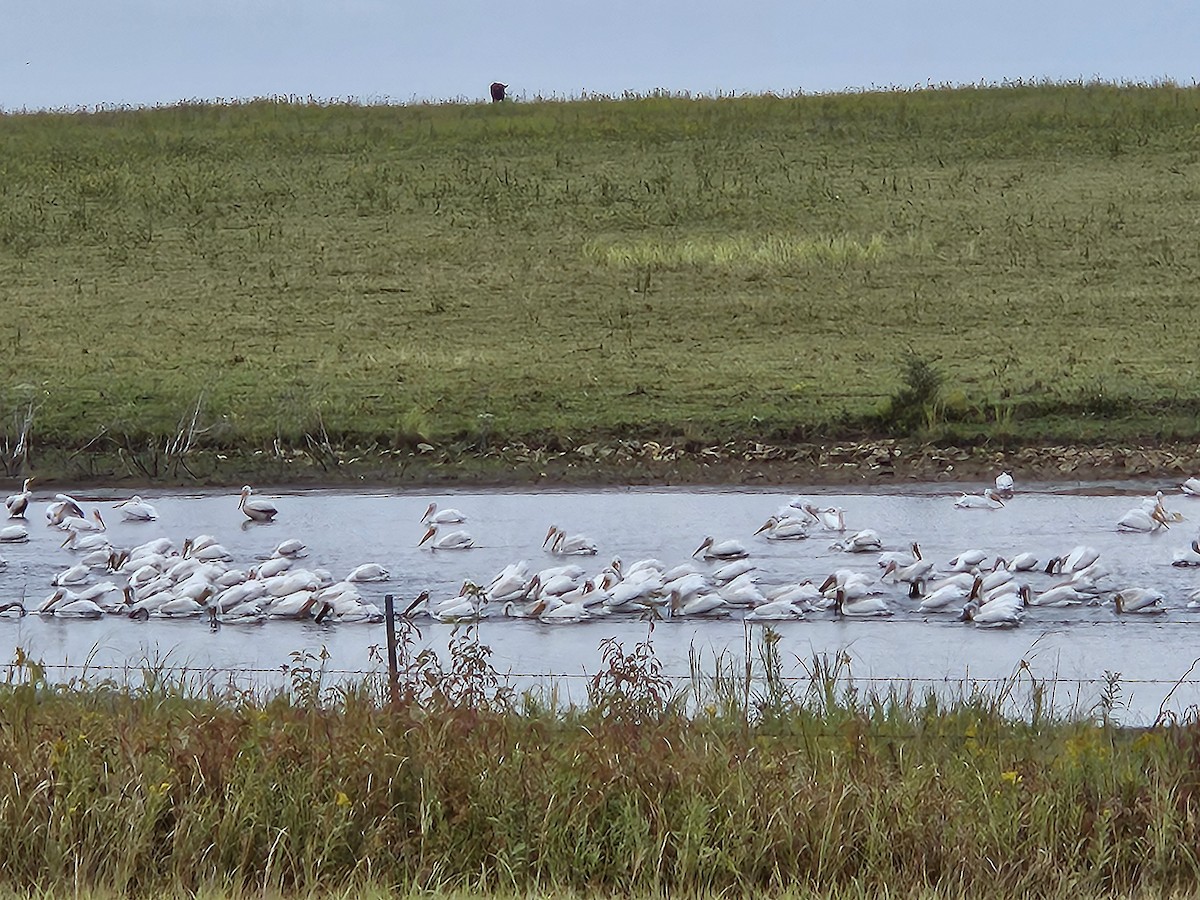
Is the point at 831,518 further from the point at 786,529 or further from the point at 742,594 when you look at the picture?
the point at 742,594

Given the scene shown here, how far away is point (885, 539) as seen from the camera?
15.3 metres

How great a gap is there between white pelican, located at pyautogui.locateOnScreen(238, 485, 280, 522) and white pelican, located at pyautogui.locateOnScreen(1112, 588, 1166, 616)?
8218 mm

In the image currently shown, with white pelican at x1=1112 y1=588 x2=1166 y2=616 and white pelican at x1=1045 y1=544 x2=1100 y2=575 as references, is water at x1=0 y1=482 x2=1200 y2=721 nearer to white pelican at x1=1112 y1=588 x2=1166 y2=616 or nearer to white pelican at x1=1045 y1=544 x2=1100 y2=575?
white pelican at x1=1112 y1=588 x2=1166 y2=616

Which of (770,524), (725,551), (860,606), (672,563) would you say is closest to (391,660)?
(860,606)

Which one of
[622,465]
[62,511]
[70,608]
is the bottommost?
[70,608]

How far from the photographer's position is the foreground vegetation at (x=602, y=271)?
66.5 ft

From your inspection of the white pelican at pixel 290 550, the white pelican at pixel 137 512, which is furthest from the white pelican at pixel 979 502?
the white pelican at pixel 137 512

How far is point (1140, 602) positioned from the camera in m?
12.6

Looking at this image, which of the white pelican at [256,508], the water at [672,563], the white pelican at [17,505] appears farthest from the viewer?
the white pelican at [17,505]

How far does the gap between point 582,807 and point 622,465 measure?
37.2 feet

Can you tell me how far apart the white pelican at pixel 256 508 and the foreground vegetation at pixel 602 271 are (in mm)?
2543

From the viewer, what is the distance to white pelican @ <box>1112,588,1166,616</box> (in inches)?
496

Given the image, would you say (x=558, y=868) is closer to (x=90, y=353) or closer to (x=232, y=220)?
(x=90, y=353)

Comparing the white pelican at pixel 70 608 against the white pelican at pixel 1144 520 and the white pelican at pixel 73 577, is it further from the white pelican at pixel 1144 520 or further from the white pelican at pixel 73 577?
the white pelican at pixel 1144 520
